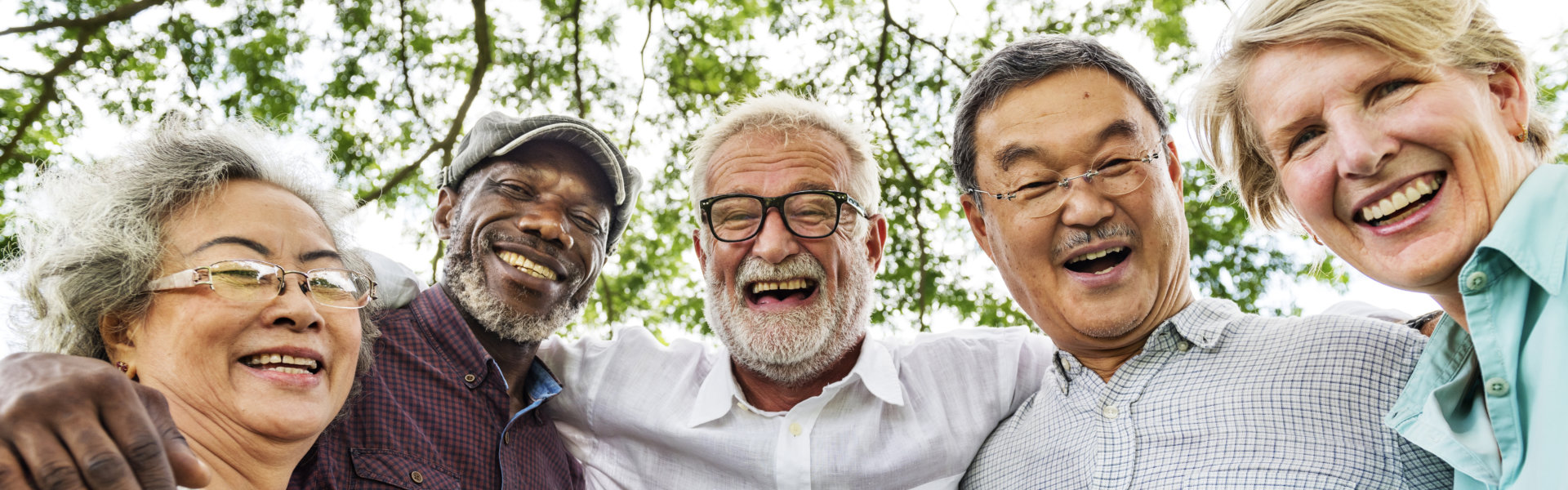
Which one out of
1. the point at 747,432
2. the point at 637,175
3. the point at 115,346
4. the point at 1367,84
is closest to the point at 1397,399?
the point at 1367,84

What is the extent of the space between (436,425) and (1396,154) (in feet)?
8.64

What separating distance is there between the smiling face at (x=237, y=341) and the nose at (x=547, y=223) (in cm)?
94

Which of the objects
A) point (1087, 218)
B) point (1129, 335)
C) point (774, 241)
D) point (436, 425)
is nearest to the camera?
point (1087, 218)

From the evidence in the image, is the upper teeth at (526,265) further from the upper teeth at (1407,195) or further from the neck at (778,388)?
the upper teeth at (1407,195)

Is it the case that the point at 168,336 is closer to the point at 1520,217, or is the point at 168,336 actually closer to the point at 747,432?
the point at 747,432

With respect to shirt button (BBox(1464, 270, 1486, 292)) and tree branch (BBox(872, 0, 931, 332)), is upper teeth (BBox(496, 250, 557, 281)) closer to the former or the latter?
shirt button (BBox(1464, 270, 1486, 292))

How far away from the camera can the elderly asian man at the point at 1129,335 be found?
2.19 metres

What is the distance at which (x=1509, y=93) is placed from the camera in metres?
1.92

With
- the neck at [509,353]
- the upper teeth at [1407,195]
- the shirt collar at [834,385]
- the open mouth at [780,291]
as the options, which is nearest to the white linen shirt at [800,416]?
the shirt collar at [834,385]

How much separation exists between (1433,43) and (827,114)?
202 cm

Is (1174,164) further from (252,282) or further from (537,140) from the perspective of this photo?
(252,282)

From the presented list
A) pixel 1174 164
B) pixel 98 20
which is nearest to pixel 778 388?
pixel 1174 164

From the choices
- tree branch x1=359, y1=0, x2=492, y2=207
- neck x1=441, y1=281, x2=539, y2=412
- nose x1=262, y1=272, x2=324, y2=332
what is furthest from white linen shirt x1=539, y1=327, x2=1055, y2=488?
tree branch x1=359, y1=0, x2=492, y2=207

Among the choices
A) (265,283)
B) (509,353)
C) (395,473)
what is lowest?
(395,473)
